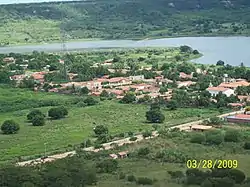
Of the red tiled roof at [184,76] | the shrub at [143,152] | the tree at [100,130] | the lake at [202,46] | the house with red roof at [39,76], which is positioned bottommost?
the lake at [202,46]

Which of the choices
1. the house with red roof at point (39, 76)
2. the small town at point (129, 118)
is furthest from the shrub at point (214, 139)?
the house with red roof at point (39, 76)

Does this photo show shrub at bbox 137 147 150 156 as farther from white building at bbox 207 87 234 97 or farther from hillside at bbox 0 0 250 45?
hillside at bbox 0 0 250 45

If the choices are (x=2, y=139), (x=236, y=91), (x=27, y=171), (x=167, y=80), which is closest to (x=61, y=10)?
(x=167, y=80)

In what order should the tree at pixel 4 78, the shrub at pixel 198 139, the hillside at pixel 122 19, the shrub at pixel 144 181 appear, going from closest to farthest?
the shrub at pixel 144 181, the shrub at pixel 198 139, the tree at pixel 4 78, the hillside at pixel 122 19

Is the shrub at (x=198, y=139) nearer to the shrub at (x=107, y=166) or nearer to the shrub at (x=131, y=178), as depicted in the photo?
the shrub at (x=107, y=166)

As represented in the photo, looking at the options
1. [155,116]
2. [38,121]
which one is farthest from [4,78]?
[155,116]

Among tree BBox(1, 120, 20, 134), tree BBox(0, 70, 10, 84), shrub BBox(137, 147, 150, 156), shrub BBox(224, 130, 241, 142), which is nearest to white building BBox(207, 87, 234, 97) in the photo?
shrub BBox(224, 130, 241, 142)

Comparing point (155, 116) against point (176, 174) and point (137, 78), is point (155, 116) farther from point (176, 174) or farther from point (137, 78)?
point (137, 78)
